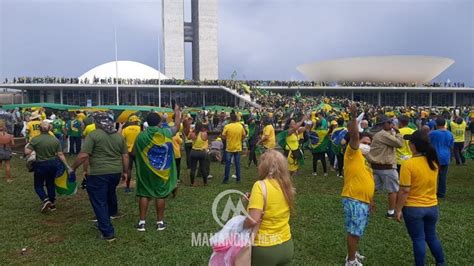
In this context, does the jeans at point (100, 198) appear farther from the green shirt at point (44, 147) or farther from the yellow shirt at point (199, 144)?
the yellow shirt at point (199, 144)

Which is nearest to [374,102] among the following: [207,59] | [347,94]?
[347,94]

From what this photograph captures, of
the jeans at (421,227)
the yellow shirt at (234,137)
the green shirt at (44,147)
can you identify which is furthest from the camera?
the yellow shirt at (234,137)

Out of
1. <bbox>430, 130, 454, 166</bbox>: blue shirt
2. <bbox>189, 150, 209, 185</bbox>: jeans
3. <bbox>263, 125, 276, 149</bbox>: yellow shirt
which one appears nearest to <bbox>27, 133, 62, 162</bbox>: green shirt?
<bbox>189, 150, 209, 185</bbox>: jeans

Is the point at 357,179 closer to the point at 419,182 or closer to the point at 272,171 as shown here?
the point at 419,182

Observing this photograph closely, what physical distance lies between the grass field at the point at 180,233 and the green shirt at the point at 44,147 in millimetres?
946

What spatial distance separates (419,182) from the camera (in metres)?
3.63

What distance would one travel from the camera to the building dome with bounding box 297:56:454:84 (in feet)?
234

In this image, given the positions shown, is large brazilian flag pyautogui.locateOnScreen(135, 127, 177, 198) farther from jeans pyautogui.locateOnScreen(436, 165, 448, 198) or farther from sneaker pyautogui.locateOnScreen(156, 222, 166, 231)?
jeans pyautogui.locateOnScreen(436, 165, 448, 198)

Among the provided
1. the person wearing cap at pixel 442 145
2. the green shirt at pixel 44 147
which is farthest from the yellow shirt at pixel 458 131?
the green shirt at pixel 44 147

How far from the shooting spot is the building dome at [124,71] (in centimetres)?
6056

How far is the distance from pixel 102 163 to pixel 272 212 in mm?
2983

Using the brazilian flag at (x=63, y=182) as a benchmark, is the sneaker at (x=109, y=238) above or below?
below

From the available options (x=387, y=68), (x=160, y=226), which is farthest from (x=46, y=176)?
(x=387, y=68)

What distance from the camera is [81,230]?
541 cm
